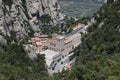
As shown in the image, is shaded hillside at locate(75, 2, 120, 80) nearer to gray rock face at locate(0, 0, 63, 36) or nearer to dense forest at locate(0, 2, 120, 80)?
dense forest at locate(0, 2, 120, 80)

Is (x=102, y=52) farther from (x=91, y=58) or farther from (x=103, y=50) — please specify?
(x=91, y=58)

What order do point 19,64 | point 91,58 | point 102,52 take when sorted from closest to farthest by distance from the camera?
1. point 91,58
2. point 102,52
3. point 19,64

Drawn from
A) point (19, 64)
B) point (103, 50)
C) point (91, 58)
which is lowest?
point (19, 64)

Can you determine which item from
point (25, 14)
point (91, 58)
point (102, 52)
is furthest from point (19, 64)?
point (25, 14)

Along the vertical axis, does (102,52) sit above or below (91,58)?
above

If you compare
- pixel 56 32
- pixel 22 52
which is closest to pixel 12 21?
pixel 56 32

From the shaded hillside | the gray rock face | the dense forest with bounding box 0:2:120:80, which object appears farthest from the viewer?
the gray rock face

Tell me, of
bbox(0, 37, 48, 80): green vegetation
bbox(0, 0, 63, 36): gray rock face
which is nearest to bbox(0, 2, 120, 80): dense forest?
bbox(0, 37, 48, 80): green vegetation

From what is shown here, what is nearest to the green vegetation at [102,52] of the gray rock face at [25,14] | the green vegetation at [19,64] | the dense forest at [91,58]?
the dense forest at [91,58]
